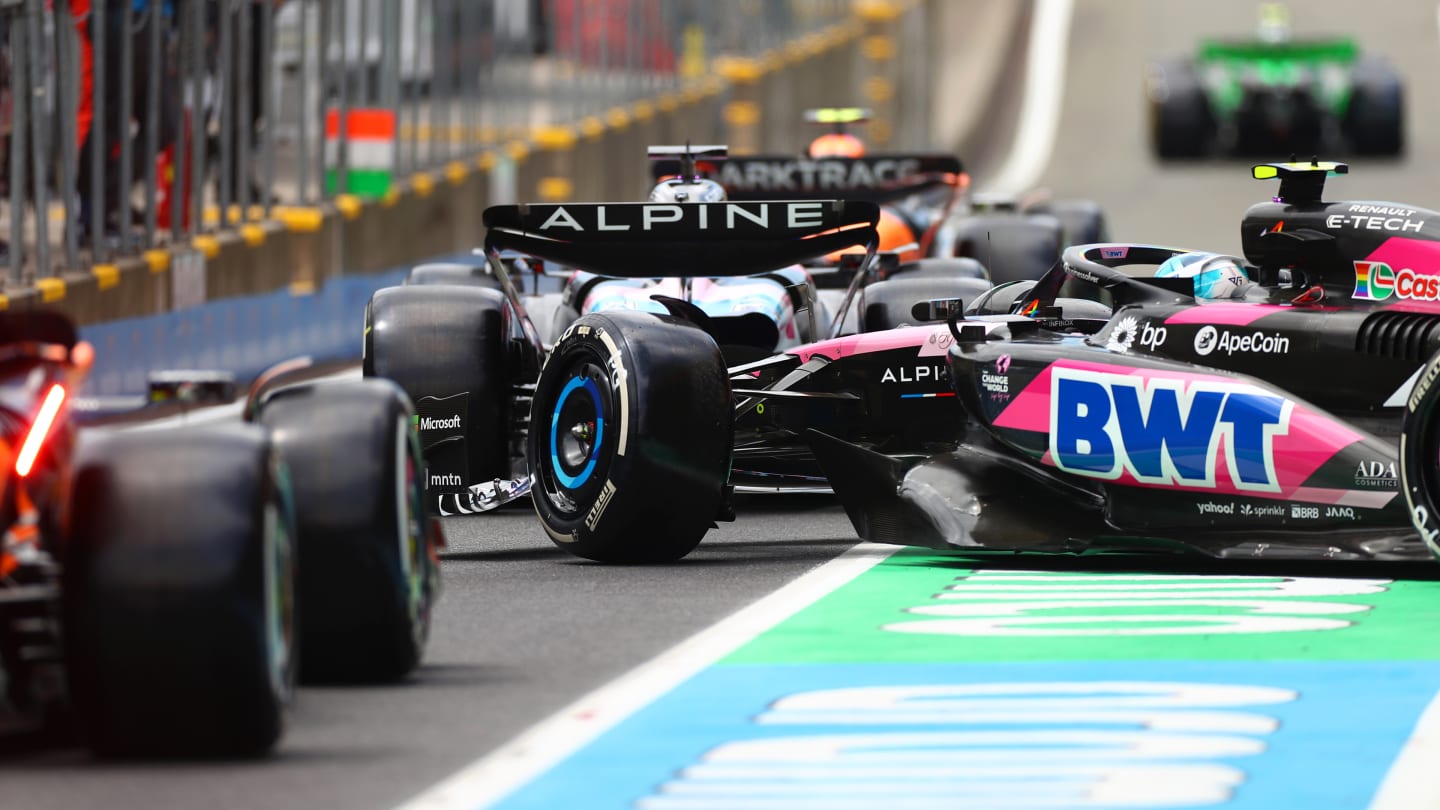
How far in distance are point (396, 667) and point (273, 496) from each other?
1.11 metres

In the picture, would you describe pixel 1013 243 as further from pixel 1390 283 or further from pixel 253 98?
pixel 1390 283

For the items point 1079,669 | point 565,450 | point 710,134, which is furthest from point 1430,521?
point 710,134

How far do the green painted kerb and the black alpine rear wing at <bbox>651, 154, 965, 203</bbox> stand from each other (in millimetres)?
7940

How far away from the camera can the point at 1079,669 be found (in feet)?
24.0

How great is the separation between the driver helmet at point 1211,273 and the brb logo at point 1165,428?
917 millimetres

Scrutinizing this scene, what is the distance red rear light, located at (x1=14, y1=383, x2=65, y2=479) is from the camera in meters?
5.98

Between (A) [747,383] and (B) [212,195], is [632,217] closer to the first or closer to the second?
(A) [747,383]

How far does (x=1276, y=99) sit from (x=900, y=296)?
24.0 m

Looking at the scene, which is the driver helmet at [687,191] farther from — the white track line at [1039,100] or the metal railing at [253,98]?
the white track line at [1039,100]

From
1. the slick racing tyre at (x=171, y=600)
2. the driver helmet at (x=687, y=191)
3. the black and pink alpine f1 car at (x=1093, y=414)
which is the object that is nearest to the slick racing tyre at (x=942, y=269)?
the driver helmet at (x=687, y=191)

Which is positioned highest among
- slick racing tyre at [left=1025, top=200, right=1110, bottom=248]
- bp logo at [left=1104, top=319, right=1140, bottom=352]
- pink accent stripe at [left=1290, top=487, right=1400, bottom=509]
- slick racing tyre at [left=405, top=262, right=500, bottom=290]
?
→ bp logo at [left=1104, top=319, right=1140, bottom=352]

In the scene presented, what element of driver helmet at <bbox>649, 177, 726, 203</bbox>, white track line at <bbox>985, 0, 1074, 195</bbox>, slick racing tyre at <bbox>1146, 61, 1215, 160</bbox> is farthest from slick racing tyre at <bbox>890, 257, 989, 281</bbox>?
slick racing tyre at <bbox>1146, 61, 1215, 160</bbox>

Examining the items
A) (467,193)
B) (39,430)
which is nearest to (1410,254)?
(39,430)

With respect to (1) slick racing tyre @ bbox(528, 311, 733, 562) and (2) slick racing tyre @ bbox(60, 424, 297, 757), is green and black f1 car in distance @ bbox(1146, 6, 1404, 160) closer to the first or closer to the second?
(1) slick racing tyre @ bbox(528, 311, 733, 562)
